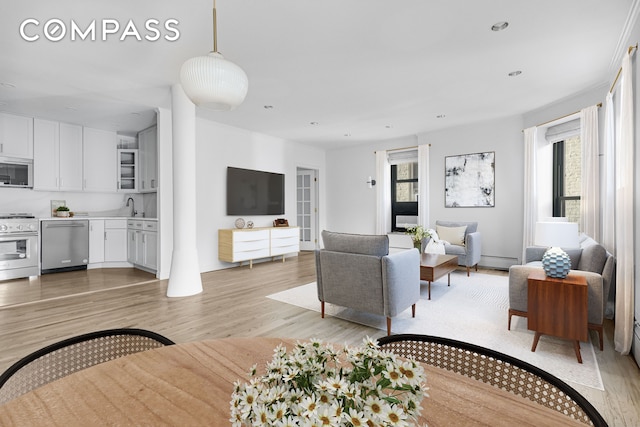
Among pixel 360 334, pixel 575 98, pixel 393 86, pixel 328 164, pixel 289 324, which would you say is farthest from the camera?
pixel 328 164

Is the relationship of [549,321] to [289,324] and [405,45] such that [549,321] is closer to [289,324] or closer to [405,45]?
[289,324]

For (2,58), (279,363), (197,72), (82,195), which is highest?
(2,58)

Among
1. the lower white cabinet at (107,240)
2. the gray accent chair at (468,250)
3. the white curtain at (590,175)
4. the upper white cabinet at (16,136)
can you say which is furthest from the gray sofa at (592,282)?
the upper white cabinet at (16,136)

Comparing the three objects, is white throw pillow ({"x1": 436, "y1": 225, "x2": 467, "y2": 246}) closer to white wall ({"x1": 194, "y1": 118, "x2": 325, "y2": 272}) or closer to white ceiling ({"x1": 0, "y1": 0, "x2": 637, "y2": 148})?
white ceiling ({"x1": 0, "y1": 0, "x2": 637, "y2": 148})

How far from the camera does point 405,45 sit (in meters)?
2.99

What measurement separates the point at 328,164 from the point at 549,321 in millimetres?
6293

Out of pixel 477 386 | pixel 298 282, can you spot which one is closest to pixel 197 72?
pixel 477 386

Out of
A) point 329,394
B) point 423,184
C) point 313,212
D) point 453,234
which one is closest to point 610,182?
point 453,234

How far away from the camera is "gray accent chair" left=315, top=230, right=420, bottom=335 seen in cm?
261

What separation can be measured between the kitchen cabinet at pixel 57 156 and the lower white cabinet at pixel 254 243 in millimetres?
2698

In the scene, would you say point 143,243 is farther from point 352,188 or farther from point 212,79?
point 352,188

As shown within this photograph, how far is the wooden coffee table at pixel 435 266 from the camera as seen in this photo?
353cm

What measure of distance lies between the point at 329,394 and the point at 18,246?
244 inches

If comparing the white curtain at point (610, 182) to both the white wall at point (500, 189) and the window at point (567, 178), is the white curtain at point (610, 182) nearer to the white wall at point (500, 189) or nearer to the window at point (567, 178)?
the window at point (567, 178)
